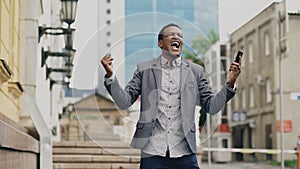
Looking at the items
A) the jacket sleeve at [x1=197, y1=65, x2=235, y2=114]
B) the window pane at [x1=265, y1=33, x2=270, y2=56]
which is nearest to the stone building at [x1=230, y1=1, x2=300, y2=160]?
the window pane at [x1=265, y1=33, x2=270, y2=56]

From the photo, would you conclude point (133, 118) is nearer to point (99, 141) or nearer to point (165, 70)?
point (99, 141)

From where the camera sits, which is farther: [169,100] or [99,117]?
[99,117]

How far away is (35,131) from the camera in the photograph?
586 cm

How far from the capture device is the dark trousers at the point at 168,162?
10.4ft

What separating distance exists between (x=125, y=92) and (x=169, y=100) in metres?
0.16

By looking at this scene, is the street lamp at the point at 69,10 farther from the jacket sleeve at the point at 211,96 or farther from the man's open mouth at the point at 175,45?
the man's open mouth at the point at 175,45

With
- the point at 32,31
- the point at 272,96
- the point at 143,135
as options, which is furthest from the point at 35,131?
the point at 272,96

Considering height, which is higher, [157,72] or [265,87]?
[265,87]

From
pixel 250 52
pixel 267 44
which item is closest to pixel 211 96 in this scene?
pixel 267 44

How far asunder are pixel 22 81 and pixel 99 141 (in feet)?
9.86

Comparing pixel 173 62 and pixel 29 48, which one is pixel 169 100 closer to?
pixel 173 62

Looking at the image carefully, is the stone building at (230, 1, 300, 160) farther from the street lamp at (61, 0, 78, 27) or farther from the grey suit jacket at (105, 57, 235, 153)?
the grey suit jacket at (105, 57, 235, 153)

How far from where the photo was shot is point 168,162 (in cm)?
318

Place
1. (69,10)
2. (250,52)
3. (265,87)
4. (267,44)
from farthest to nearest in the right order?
(250,52) → (267,44) → (265,87) → (69,10)
